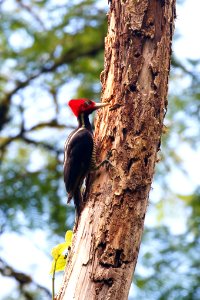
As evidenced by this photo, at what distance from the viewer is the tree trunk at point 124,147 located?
10.6ft

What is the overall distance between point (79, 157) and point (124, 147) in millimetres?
571

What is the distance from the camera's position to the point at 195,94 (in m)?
7.80

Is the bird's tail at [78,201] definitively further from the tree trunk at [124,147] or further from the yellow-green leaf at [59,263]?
the yellow-green leaf at [59,263]

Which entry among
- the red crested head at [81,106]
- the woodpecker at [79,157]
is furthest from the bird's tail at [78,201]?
the red crested head at [81,106]

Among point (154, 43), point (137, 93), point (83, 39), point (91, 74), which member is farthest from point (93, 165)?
point (83, 39)

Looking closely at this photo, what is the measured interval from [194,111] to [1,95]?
291 centimetres

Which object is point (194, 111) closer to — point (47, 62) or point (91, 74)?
point (91, 74)

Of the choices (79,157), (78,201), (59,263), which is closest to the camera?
(59,263)

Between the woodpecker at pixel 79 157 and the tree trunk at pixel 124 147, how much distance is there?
11 cm

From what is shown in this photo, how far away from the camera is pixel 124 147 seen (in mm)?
3562

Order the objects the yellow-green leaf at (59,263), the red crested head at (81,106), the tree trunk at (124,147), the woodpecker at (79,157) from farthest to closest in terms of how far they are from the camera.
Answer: the red crested head at (81,106) < the woodpecker at (79,157) < the yellow-green leaf at (59,263) < the tree trunk at (124,147)

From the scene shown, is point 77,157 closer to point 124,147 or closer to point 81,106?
point 81,106

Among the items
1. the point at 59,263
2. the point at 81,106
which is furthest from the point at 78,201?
the point at 81,106

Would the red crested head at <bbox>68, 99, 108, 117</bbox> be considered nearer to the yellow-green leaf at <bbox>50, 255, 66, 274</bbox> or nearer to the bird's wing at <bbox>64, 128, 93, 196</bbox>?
the bird's wing at <bbox>64, 128, 93, 196</bbox>
